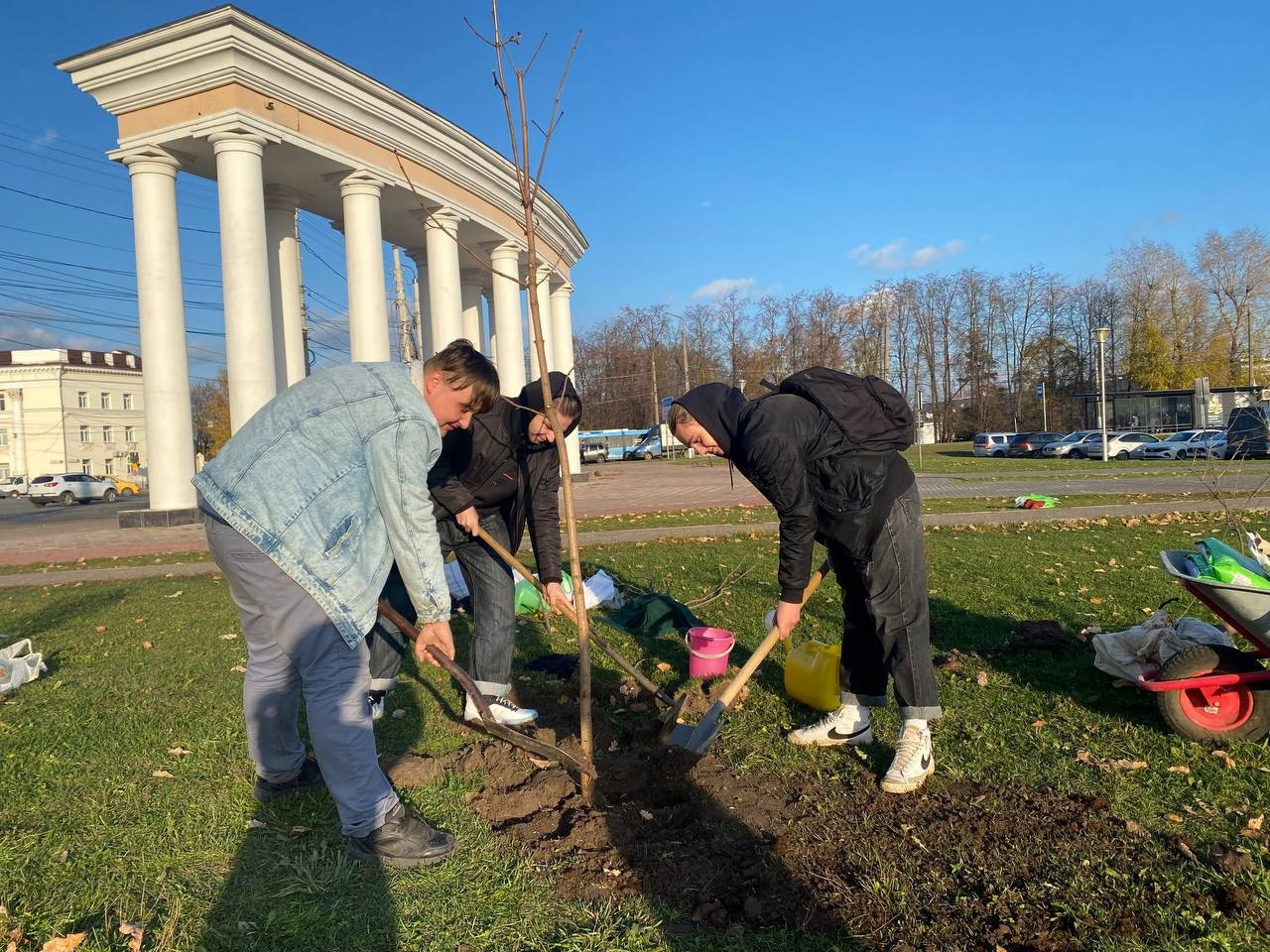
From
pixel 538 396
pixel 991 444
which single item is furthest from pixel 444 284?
pixel 991 444

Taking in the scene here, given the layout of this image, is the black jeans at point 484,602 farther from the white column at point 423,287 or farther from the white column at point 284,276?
the white column at point 423,287

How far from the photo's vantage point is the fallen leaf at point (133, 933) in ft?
7.27

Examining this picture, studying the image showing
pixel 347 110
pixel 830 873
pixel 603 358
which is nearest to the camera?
pixel 830 873

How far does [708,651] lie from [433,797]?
1850mm

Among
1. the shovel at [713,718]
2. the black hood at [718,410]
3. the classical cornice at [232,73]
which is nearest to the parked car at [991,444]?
the classical cornice at [232,73]

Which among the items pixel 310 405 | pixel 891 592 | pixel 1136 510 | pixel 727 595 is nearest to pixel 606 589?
pixel 727 595

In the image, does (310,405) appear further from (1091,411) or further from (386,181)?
(1091,411)

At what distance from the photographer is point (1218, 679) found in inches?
126

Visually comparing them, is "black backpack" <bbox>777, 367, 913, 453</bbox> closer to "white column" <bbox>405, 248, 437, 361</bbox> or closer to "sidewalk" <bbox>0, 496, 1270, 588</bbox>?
"sidewalk" <bbox>0, 496, 1270, 588</bbox>

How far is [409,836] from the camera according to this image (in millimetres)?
2662

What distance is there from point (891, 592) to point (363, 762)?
2.11 m

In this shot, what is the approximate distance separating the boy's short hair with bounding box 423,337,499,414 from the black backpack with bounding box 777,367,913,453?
3.93 ft

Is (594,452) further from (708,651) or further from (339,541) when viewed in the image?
(339,541)

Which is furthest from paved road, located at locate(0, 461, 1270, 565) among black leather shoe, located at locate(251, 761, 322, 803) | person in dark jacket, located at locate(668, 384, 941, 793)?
black leather shoe, located at locate(251, 761, 322, 803)
